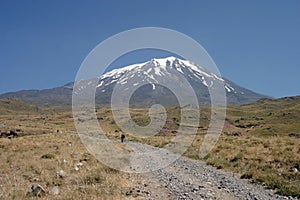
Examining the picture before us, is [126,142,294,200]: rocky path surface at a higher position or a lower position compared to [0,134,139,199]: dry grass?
lower

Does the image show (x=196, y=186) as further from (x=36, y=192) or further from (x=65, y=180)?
(x=36, y=192)

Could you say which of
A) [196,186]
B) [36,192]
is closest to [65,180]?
[36,192]

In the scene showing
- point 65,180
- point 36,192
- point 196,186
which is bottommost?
point 196,186

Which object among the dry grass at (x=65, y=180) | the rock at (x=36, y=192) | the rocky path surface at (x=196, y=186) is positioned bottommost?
the rocky path surface at (x=196, y=186)

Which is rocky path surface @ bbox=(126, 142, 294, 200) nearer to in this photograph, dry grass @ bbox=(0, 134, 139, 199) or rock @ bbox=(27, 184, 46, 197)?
dry grass @ bbox=(0, 134, 139, 199)

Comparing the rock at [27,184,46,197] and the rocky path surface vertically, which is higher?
the rock at [27,184,46,197]

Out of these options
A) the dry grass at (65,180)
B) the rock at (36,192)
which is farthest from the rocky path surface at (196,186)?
the rock at (36,192)

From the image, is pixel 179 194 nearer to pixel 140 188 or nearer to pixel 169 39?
pixel 140 188

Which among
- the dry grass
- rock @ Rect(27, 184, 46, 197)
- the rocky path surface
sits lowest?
the rocky path surface

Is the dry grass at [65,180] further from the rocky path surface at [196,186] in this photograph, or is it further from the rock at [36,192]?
the rocky path surface at [196,186]

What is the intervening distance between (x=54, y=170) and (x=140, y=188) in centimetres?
649

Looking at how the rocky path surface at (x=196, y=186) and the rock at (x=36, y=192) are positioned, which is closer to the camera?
the rock at (x=36, y=192)

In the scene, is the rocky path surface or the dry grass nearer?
the dry grass

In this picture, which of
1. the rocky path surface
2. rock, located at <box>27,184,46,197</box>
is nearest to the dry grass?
rock, located at <box>27,184,46,197</box>
